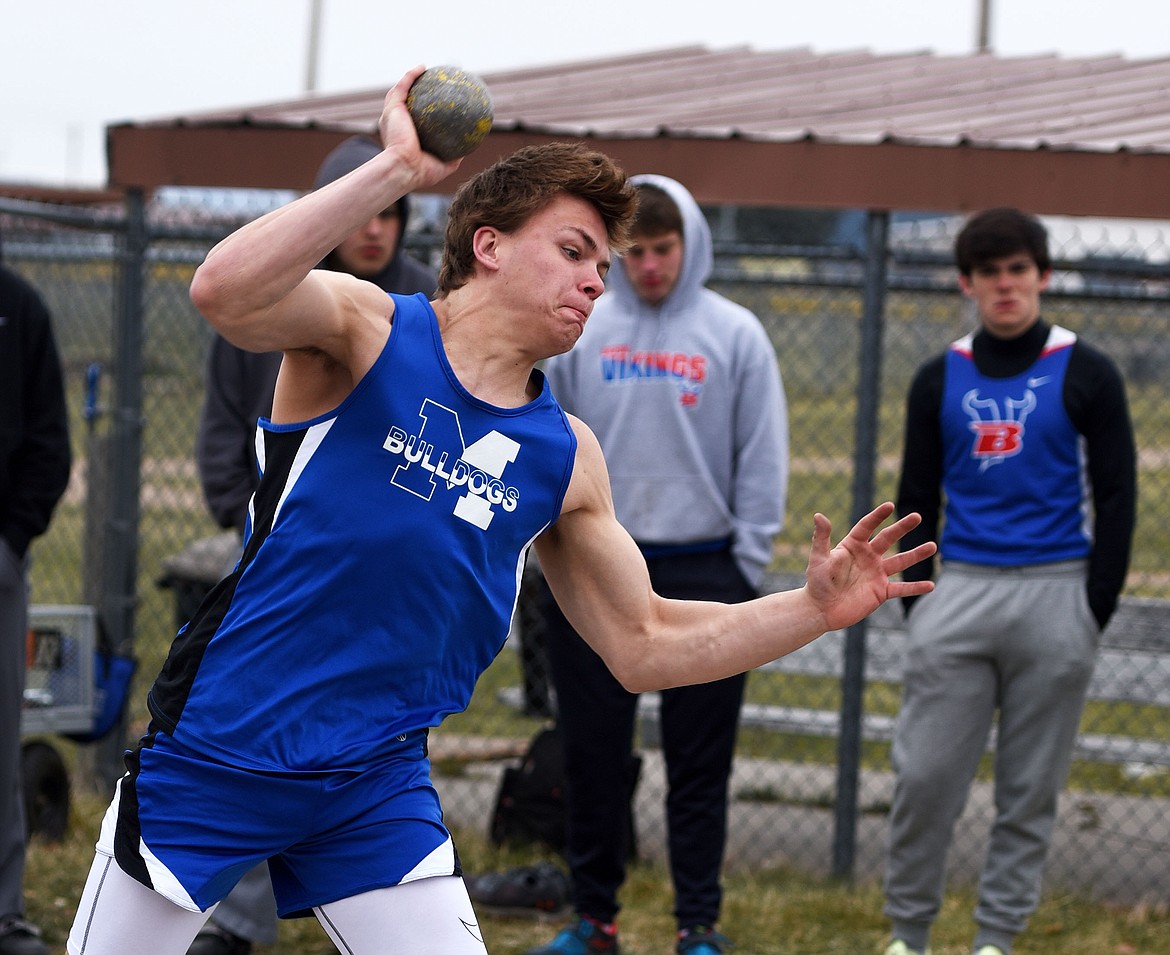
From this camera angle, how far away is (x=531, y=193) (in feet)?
8.52

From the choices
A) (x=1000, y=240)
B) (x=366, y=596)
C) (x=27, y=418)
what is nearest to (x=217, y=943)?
(x=27, y=418)

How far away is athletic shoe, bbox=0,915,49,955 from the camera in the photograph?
440cm

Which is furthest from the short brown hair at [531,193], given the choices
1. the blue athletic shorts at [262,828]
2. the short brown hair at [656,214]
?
the short brown hair at [656,214]

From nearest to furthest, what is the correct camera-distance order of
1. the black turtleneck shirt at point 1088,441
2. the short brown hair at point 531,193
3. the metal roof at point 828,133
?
the short brown hair at point 531,193 → the black turtleneck shirt at point 1088,441 → the metal roof at point 828,133

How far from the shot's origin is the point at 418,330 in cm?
253

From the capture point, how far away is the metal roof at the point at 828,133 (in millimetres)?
5316

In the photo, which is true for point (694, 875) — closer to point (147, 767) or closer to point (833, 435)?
point (147, 767)

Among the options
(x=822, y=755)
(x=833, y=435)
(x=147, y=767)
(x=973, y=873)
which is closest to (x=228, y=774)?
(x=147, y=767)

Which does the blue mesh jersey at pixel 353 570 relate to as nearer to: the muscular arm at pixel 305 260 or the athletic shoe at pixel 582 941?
the muscular arm at pixel 305 260

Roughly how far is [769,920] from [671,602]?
8.55 ft

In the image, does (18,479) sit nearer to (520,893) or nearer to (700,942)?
(520,893)

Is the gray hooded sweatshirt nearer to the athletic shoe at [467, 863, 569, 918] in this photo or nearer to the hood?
the hood

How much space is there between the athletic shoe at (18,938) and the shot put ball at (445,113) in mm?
3117

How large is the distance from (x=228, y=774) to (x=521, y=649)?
189 inches
